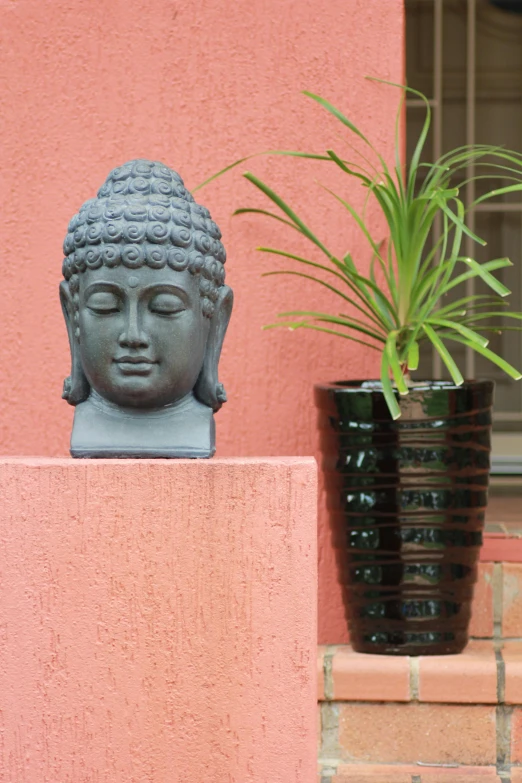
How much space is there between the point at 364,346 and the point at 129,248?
4.26ft

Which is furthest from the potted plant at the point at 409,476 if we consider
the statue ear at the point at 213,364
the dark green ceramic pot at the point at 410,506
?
the statue ear at the point at 213,364

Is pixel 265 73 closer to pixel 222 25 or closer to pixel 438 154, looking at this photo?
pixel 222 25

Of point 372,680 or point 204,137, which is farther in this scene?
point 204,137

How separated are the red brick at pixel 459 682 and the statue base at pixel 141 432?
0.97 meters

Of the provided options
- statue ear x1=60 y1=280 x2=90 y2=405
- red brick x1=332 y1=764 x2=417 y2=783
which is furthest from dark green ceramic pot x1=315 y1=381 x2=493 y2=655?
statue ear x1=60 y1=280 x2=90 y2=405

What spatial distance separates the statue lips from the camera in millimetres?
1759

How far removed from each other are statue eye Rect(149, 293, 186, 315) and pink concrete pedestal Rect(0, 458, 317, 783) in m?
0.23

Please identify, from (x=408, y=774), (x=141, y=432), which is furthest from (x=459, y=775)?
(x=141, y=432)

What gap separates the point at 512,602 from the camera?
2805 millimetres

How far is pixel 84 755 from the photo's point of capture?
5.68 feet

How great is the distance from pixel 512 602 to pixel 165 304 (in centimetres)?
142

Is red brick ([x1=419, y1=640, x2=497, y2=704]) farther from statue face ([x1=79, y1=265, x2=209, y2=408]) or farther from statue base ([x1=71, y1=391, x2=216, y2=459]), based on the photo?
statue face ([x1=79, y1=265, x2=209, y2=408])

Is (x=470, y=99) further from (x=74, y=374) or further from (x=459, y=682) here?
(x=74, y=374)

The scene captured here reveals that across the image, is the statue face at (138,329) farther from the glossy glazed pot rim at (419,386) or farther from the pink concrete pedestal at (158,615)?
the glossy glazed pot rim at (419,386)
